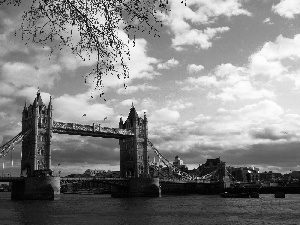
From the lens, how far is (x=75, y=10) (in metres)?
7.55

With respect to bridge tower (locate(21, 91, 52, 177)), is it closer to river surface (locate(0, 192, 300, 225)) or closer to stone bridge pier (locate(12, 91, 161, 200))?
stone bridge pier (locate(12, 91, 161, 200))

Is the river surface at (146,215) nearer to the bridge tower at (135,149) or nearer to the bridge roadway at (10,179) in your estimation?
the bridge roadway at (10,179)

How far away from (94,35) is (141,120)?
11133cm

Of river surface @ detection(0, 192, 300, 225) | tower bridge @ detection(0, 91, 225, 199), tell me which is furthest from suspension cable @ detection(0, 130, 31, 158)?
river surface @ detection(0, 192, 300, 225)

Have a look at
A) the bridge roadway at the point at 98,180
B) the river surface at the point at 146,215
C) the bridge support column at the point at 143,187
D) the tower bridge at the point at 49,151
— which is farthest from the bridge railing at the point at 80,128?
the river surface at the point at 146,215

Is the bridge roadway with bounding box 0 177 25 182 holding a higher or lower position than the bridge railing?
lower

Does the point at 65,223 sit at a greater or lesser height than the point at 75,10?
lesser

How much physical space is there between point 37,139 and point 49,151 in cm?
395

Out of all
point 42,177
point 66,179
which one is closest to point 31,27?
point 42,177

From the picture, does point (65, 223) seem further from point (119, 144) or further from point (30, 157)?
point (119, 144)

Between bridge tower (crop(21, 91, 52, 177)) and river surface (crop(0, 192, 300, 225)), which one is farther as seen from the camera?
Answer: bridge tower (crop(21, 91, 52, 177))

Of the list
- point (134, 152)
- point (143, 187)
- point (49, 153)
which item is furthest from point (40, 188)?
point (134, 152)

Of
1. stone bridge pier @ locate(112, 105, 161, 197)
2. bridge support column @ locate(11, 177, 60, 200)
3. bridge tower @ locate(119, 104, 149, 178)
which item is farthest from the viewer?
bridge tower @ locate(119, 104, 149, 178)

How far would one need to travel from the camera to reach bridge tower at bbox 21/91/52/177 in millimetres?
88062
